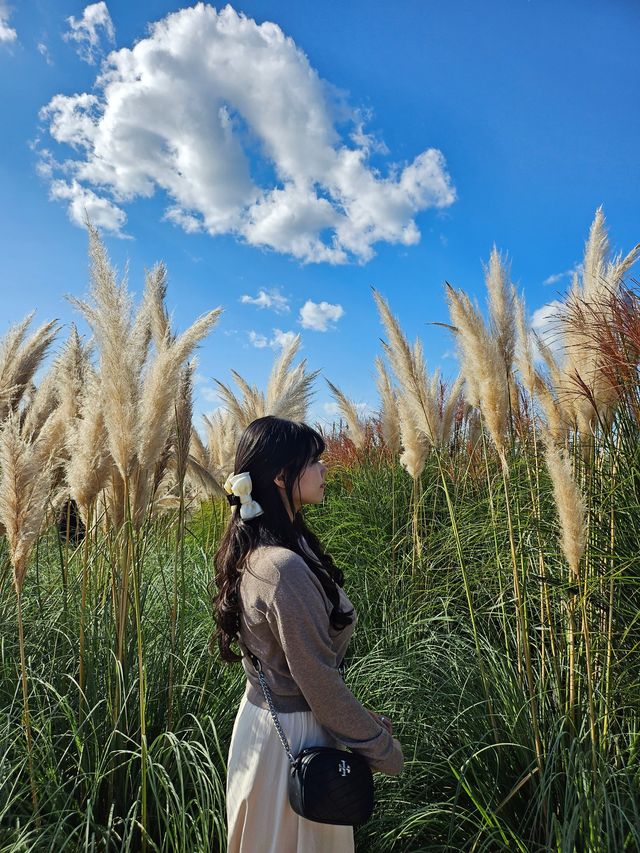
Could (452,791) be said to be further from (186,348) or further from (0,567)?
(0,567)

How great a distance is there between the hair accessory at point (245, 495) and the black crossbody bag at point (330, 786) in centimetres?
66

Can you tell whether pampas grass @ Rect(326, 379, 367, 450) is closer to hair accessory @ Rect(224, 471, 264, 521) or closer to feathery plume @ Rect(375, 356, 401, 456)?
feathery plume @ Rect(375, 356, 401, 456)

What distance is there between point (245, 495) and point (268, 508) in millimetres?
81

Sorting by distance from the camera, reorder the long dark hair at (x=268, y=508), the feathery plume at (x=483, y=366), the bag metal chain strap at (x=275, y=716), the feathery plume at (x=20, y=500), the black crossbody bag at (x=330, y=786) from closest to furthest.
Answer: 1. the black crossbody bag at (x=330, y=786)
2. the bag metal chain strap at (x=275, y=716)
3. the long dark hair at (x=268, y=508)
4. the feathery plume at (x=20, y=500)
5. the feathery plume at (x=483, y=366)

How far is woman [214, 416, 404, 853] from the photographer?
1.63m

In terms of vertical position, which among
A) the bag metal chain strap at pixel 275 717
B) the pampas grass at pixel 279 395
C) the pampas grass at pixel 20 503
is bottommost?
the bag metal chain strap at pixel 275 717

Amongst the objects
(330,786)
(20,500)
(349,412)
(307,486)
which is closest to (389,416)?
(349,412)

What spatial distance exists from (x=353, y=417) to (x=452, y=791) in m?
3.45

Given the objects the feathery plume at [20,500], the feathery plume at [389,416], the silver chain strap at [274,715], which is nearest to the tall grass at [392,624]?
the feathery plume at [20,500]

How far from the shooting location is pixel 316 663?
160 cm

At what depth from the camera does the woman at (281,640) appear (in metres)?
1.63

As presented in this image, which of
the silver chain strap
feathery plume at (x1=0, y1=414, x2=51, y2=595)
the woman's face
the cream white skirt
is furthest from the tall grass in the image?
the woman's face

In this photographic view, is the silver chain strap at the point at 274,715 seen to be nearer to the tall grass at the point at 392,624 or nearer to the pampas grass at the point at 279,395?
the tall grass at the point at 392,624

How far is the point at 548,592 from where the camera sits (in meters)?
2.81
